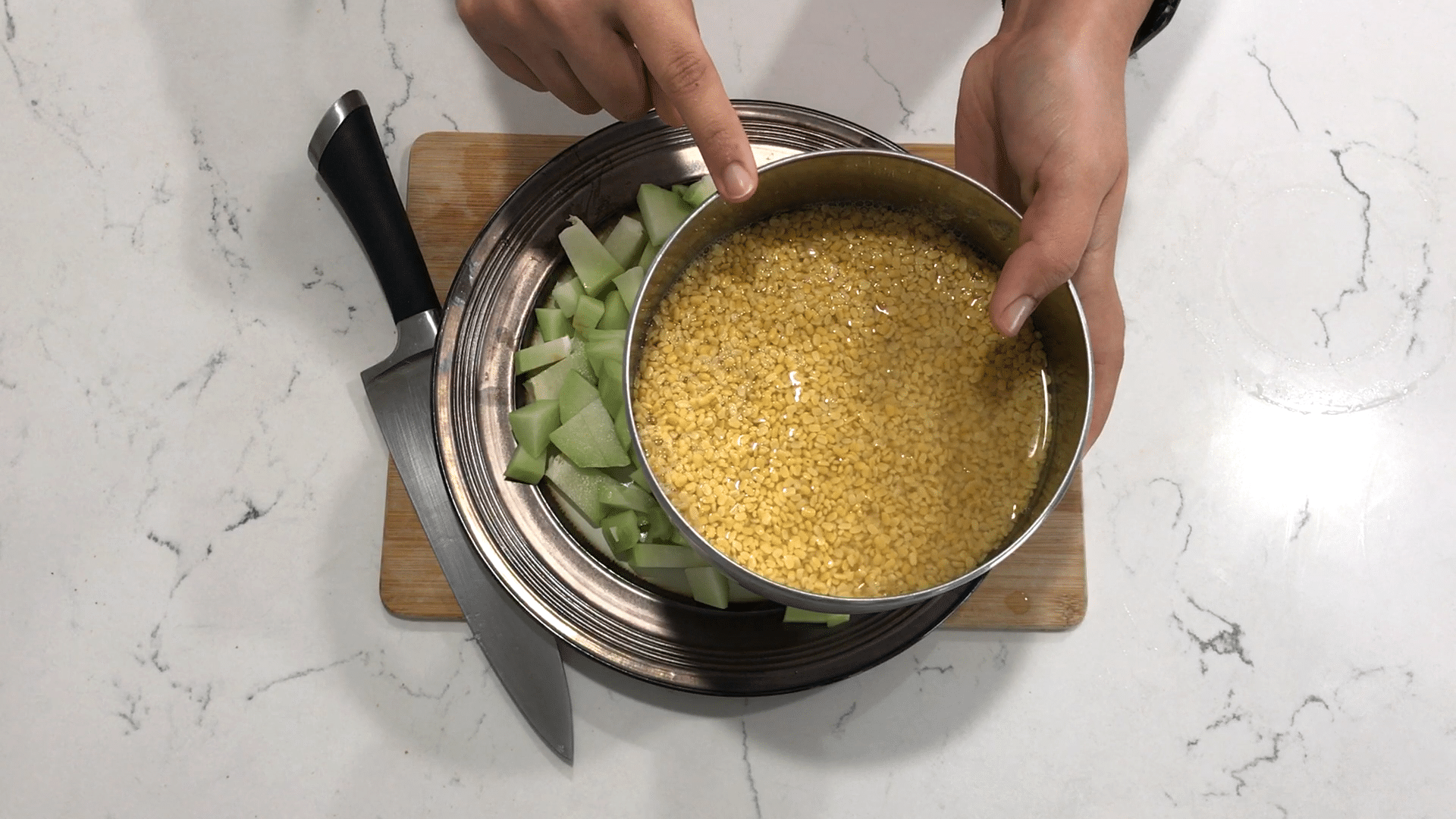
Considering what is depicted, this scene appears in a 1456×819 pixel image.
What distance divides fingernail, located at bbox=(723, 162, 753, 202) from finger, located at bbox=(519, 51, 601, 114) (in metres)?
0.29

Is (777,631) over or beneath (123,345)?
beneath

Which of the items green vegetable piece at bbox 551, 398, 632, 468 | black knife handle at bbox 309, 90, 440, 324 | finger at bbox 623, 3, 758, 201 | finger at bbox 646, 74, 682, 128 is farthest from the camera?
black knife handle at bbox 309, 90, 440, 324

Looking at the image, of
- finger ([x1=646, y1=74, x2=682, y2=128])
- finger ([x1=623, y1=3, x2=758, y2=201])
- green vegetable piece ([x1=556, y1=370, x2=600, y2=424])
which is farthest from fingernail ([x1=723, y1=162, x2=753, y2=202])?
green vegetable piece ([x1=556, y1=370, x2=600, y2=424])

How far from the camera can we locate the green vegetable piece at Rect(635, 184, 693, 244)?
1374 millimetres

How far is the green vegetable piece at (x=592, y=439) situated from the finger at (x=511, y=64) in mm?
445

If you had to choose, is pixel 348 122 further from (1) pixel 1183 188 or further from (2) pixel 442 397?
(1) pixel 1183 188

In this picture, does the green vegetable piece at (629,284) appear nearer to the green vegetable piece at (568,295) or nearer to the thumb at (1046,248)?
the green vegetable piece at (568,295)

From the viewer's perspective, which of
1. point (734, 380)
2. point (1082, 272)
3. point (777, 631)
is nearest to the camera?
point (734, 380)

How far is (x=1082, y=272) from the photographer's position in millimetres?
1302

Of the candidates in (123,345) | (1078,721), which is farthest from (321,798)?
(1078,721)

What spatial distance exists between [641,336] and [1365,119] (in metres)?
1.40

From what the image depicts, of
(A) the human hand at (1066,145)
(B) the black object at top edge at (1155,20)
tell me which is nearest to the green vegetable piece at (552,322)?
(A) the human hand at (1066,145)

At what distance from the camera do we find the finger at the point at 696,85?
1.07 metres

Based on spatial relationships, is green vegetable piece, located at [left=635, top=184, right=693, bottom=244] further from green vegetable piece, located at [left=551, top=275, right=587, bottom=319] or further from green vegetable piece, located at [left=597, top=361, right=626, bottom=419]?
green vegetable piece, located at [left=597, top=361, right=626, bottom=419]
